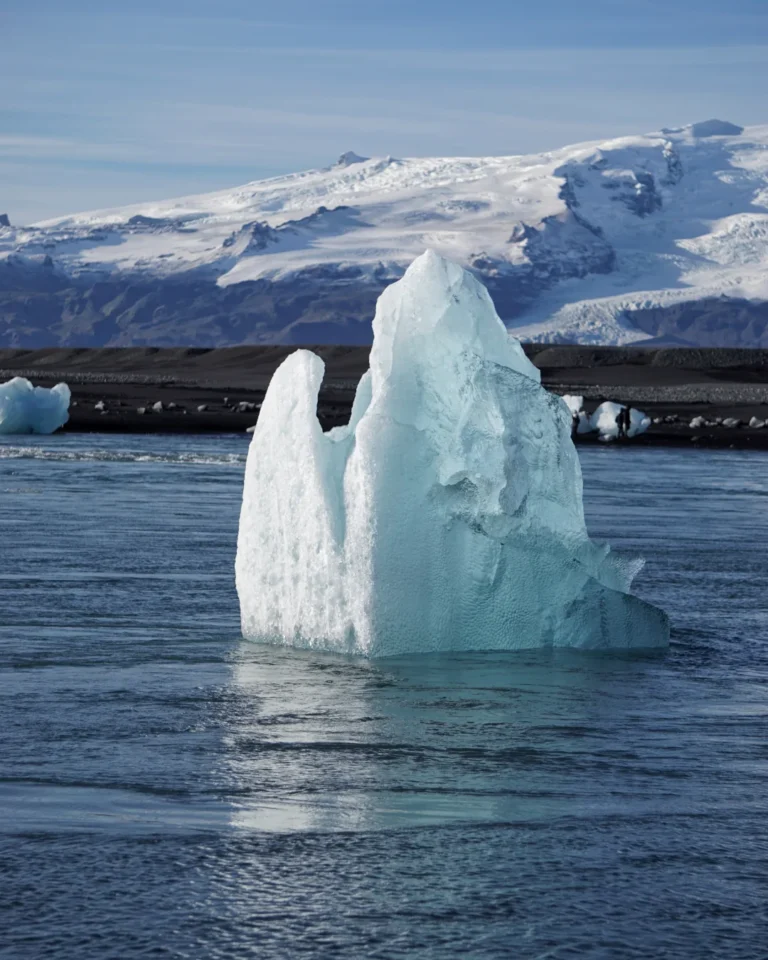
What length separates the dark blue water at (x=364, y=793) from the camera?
839 cm

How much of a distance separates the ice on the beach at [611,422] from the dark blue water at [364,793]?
3932cm

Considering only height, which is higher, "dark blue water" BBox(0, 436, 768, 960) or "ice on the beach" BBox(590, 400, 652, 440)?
"ice on the beach" BBox(590, 400, 652, 440)

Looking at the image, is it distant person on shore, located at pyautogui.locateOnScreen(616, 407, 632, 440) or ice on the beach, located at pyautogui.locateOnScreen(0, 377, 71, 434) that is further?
distant person on shore, located at pyautogui.locateOnScreen(616, 407, 632, 440)

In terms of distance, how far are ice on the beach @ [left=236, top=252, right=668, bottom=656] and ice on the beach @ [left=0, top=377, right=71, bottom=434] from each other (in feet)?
124

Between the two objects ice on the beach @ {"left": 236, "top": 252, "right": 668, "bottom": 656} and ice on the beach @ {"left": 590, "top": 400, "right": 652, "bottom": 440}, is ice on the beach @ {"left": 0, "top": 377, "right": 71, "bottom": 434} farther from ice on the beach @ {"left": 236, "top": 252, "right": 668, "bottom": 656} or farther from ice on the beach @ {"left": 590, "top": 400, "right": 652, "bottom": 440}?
ice on the beach @ {"left": 236, "top": 252, "right": 668, "bottom": 656}

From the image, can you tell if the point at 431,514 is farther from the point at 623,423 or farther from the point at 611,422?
the point at 623,423

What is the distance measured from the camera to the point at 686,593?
64.9 feet

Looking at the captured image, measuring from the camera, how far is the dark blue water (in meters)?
8.39

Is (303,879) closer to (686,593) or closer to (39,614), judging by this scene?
(39,614)

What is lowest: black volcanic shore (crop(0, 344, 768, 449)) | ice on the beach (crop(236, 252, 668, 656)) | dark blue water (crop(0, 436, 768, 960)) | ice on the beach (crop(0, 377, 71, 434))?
dark blue water (crop(0, 436, 768, 960))

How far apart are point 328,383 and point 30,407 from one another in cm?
4016

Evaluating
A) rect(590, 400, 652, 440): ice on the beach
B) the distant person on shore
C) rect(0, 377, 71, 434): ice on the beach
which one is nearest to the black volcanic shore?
rect(590, 400, 652, 440): ice on the beach

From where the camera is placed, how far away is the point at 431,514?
49.1ft

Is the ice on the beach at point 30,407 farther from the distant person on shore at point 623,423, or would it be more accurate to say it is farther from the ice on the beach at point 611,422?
the distant person on shore at point 623,423
